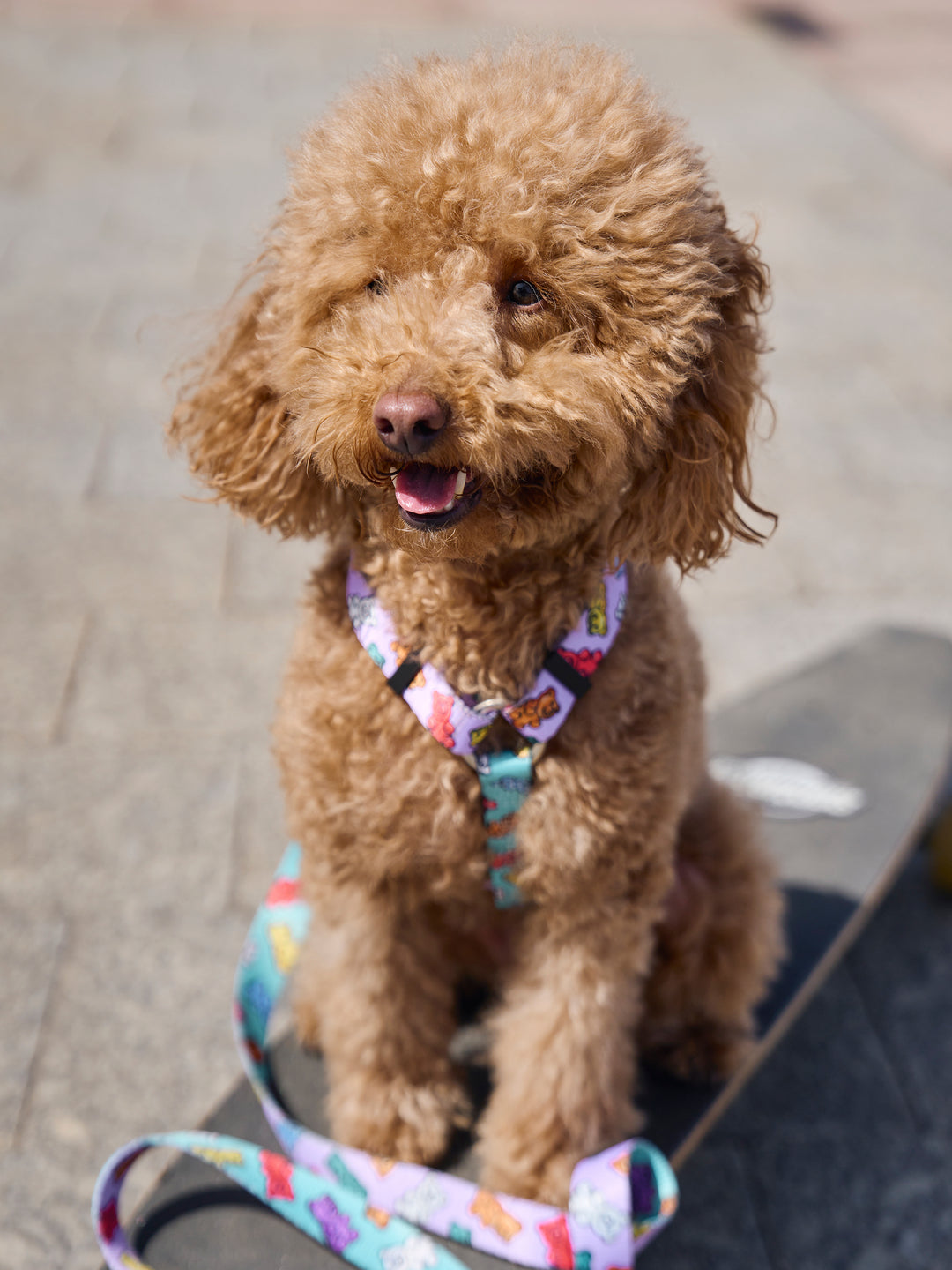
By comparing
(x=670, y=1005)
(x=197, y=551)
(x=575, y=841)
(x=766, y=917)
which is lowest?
(x=197, y=551)

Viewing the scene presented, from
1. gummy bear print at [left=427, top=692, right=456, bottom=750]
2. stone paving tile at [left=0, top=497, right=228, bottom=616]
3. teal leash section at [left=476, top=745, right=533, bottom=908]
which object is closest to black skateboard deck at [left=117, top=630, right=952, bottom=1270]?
teal leash section at [left=476, top=745, right=533, bottom=908]

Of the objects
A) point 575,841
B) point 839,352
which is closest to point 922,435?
point 839,352

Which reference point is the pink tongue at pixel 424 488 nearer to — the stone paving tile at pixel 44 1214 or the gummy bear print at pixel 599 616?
the gummy bear print at pixel 599 616

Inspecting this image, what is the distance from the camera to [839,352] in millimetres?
4754

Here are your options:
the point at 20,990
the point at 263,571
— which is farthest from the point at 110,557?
the point at 20,990

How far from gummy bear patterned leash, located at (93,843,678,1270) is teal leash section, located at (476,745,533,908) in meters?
0.49

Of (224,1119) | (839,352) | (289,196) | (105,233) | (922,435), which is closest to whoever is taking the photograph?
(289,196)

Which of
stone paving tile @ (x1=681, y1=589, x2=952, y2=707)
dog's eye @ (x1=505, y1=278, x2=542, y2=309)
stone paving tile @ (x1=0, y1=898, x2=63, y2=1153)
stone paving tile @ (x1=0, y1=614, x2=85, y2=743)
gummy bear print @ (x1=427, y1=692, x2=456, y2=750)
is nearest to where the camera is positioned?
dog's eye @ (x1=505, y1=278, x2=542, y2=309)

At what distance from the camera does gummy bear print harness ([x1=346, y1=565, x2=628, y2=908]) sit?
4.88 ft

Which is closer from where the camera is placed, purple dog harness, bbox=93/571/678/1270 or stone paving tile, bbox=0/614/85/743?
purple dog harness, bbox=93/571/678/1270

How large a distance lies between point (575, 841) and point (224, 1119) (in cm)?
85

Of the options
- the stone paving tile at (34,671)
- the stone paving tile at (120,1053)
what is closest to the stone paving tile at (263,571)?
the stone paving tile at (34,671)

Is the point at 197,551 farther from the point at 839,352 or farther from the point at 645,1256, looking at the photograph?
the point at 839,352

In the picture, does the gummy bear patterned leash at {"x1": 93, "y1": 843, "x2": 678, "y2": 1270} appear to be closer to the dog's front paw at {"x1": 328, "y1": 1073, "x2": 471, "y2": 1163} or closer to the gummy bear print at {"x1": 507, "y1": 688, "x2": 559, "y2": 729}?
the dog's front paw at {"x1": 328, "y1": 1073, "x2": 471, "y2": 1163}
